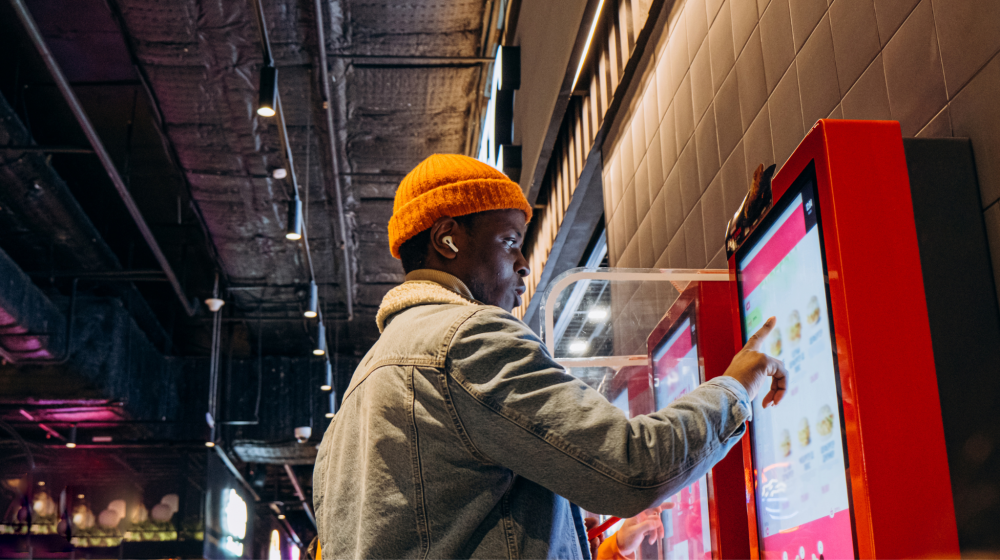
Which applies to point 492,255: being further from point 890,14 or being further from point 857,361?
point 890,14

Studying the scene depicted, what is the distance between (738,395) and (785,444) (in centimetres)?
21

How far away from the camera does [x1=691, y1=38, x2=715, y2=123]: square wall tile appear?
247 centimetres

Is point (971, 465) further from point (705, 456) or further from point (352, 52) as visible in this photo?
point (352, 52)

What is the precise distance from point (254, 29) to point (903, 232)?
578 centimetres

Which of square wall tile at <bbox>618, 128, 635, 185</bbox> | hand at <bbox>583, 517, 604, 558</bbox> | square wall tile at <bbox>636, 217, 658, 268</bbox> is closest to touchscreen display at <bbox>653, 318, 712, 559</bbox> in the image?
hand at <bbox>583, 517, 604, 558</bbox>

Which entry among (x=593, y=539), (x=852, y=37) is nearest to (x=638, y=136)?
(x=852, y=37)

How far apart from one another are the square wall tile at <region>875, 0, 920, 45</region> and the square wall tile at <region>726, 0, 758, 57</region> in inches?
25.2

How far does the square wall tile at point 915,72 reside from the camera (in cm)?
134

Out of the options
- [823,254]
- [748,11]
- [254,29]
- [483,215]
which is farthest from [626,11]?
[254,29]

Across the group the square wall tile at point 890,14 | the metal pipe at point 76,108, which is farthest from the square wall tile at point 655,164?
the metal pipe at point 76,108

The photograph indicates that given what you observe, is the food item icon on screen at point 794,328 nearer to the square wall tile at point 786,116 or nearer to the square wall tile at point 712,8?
the square wall tile at point 786,116

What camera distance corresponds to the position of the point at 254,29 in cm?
612

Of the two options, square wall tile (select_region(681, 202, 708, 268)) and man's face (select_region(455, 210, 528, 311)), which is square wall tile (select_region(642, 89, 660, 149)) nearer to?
square wall tile (select_region(681, 202, 708, 268))

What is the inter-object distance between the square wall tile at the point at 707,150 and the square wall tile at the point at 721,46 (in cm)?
10
